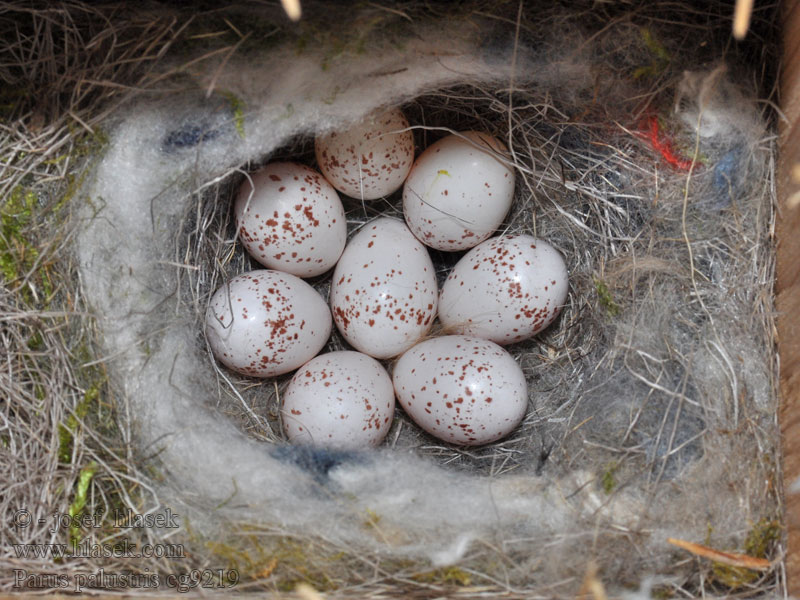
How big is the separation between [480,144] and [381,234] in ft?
0.89

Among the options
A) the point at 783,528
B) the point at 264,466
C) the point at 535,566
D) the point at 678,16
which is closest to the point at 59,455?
the point at 264,466

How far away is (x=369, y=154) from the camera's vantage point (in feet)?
4.33

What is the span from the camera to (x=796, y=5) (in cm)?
108

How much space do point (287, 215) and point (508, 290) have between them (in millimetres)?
461

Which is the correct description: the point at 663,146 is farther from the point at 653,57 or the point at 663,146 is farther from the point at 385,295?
the point at 385,295

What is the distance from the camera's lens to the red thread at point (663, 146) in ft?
4.12

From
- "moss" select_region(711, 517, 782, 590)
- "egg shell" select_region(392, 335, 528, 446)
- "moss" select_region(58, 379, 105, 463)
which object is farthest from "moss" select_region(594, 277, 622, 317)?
"moss" select_region(58, 379, 105, 463)

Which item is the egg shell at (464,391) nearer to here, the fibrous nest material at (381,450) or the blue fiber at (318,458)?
the fibrous nest material at (381,450)

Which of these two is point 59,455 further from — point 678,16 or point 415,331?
point 678,16

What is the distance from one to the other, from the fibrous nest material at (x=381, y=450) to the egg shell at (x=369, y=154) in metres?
0.10

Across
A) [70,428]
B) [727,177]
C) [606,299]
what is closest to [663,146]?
[727,177]

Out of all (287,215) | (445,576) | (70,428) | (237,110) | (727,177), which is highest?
(237,110)

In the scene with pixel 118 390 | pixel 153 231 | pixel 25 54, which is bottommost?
pixel 118 390

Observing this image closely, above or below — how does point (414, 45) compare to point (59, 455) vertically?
above
